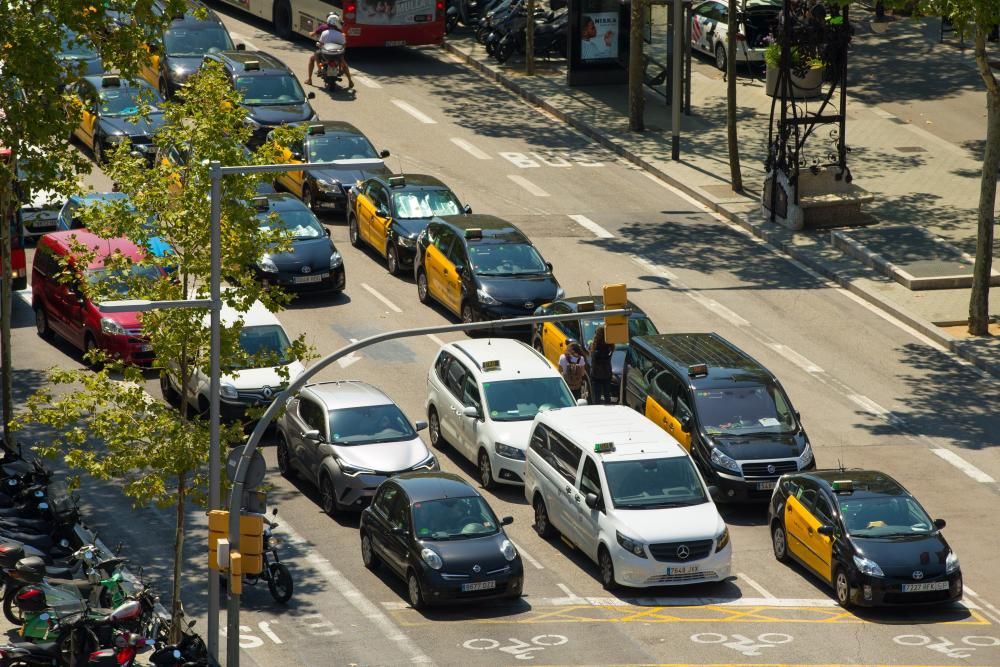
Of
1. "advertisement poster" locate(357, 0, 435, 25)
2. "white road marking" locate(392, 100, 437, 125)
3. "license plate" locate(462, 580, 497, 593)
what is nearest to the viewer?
"license plate" locate(462, 580, 497, 593)

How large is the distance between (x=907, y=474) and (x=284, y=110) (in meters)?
19.5

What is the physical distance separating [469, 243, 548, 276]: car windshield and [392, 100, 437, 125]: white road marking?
13360mm

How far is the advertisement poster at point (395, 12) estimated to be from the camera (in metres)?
50.7

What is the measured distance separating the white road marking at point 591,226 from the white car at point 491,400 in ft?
33.5

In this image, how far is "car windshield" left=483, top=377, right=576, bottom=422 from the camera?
2881cm

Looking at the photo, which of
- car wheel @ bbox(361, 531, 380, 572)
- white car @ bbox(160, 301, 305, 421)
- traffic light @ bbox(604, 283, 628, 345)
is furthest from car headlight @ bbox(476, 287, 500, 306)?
traffic light @ bbox(604, 283, 628, 345)

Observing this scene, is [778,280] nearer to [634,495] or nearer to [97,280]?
[634,495]

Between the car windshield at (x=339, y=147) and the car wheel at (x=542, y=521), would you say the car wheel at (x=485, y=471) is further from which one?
the car windshield at (x=339, y=147)

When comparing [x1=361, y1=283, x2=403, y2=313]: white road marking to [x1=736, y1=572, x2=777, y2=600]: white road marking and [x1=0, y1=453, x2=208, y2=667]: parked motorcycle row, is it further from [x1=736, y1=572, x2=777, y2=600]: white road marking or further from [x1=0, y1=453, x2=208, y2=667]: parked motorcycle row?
[x1=736, y1=572, x2=777, y2=600]: white road marking

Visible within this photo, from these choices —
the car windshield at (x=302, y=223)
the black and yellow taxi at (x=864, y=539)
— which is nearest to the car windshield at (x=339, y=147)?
the car windshield at (x=302, y=223)

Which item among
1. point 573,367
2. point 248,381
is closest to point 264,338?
point 248,381

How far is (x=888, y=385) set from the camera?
3303 cm

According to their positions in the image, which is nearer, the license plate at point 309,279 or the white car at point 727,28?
the license plate at point 309,279

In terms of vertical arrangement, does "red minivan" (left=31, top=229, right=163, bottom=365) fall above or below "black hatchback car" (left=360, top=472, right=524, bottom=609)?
above
